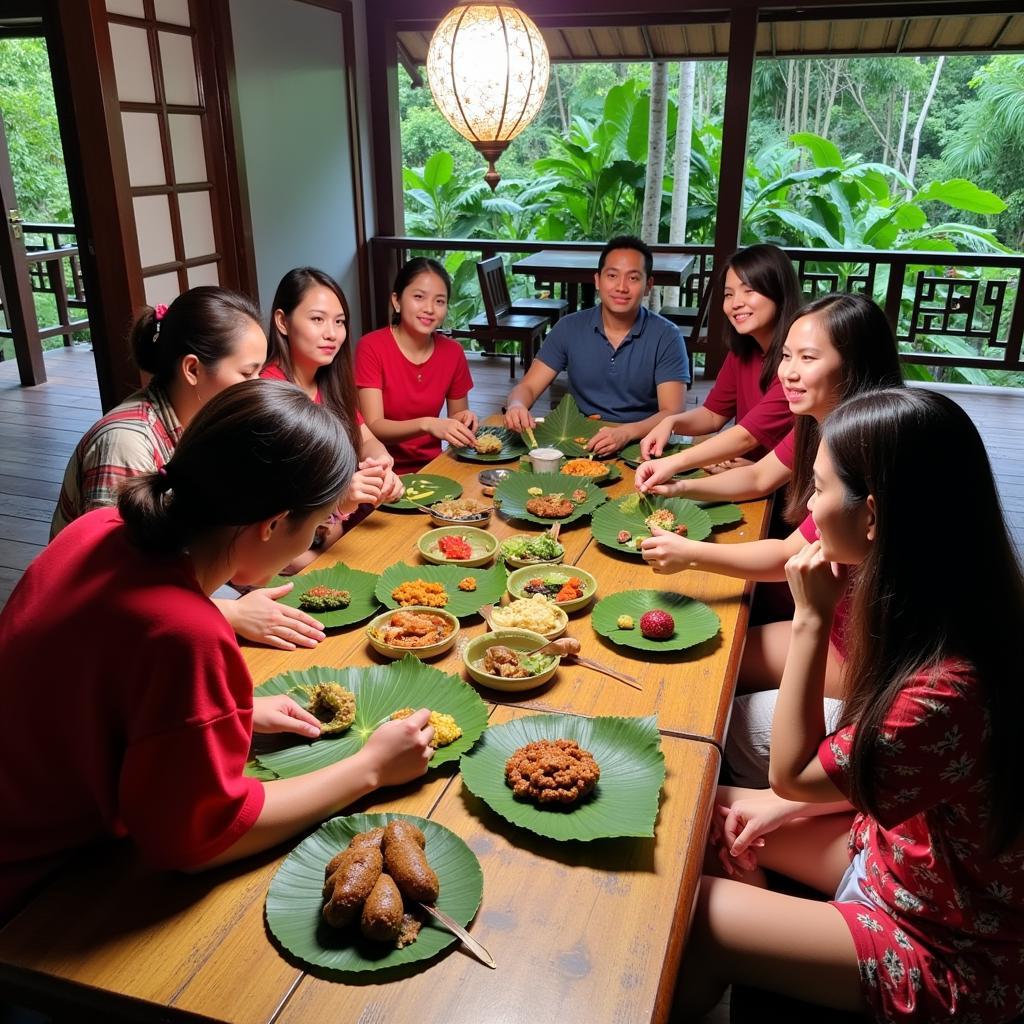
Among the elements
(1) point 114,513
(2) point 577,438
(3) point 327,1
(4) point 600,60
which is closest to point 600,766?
(1) point 114,513

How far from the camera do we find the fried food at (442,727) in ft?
4.34

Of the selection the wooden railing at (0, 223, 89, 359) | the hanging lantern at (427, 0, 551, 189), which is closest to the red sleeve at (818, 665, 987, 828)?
the hanging lantern at (427, 0, 551, 189)

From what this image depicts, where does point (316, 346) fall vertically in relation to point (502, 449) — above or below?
above

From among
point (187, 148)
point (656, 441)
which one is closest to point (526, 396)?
point (656, 441)

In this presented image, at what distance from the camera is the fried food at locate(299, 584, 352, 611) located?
1729mm

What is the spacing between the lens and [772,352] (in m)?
2.71

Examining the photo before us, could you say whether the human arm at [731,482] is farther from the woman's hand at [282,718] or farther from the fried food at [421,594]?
the woman's hand at [282,718]

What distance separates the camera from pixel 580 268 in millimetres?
5582

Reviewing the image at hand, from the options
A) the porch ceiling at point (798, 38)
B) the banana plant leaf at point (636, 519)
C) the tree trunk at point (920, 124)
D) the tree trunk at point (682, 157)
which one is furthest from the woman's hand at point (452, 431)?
the tree trunk at point (920, 124)

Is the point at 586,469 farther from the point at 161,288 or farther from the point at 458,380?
the point at 161,288

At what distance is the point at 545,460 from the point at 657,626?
94 cm

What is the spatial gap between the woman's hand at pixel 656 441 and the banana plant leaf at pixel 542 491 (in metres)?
0.28

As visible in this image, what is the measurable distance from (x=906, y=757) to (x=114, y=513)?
1124mm

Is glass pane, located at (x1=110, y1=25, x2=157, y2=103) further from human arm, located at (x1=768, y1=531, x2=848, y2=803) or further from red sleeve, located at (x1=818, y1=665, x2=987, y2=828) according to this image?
red sleeve, located at (x1=818, y1=665, x2=987, y2=828)
